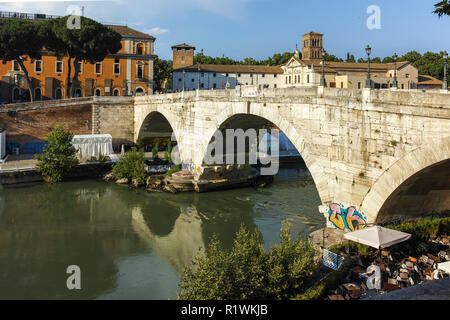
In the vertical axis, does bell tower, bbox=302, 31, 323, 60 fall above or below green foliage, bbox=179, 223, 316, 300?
above

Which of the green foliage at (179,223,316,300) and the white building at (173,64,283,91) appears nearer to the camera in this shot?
the green foliage at (179,223,316,300)

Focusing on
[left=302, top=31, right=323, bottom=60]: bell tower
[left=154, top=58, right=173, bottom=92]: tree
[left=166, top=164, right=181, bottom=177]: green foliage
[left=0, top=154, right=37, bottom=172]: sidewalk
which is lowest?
[left=166, top=164, right=181, bottom=177]: green foliage

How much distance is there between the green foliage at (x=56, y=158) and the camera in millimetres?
22438

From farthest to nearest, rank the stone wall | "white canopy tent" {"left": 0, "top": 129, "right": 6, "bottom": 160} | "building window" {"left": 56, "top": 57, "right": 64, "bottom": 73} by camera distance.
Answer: "building window" {"left": 56, "top": 57, "right": 64, "bottom": 73}, the stone wall, "white canopy tent" {"left": 0, "top": 129, "right": 6, "bottom": 160}

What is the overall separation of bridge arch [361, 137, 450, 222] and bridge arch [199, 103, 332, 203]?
5.37ft

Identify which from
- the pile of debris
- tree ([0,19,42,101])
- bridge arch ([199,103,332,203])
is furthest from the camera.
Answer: tree ([0,19,42,101])

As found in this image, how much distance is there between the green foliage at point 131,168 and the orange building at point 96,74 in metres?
16.0

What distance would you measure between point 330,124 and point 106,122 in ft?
75.6

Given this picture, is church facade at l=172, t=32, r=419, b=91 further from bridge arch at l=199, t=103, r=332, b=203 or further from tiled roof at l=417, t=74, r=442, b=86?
bridge arch at l=199, t=103, r=332, b=203

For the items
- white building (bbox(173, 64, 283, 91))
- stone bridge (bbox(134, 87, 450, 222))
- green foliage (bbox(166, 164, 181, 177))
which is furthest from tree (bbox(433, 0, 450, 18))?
white building (bbox(173, 64, 283, 91))

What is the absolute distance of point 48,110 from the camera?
2938 cm

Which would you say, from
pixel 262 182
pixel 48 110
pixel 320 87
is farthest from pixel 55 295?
pixel 48 110

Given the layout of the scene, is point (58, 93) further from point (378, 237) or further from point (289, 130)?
point (378, 237)

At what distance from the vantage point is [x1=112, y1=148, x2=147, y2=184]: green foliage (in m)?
22.6
